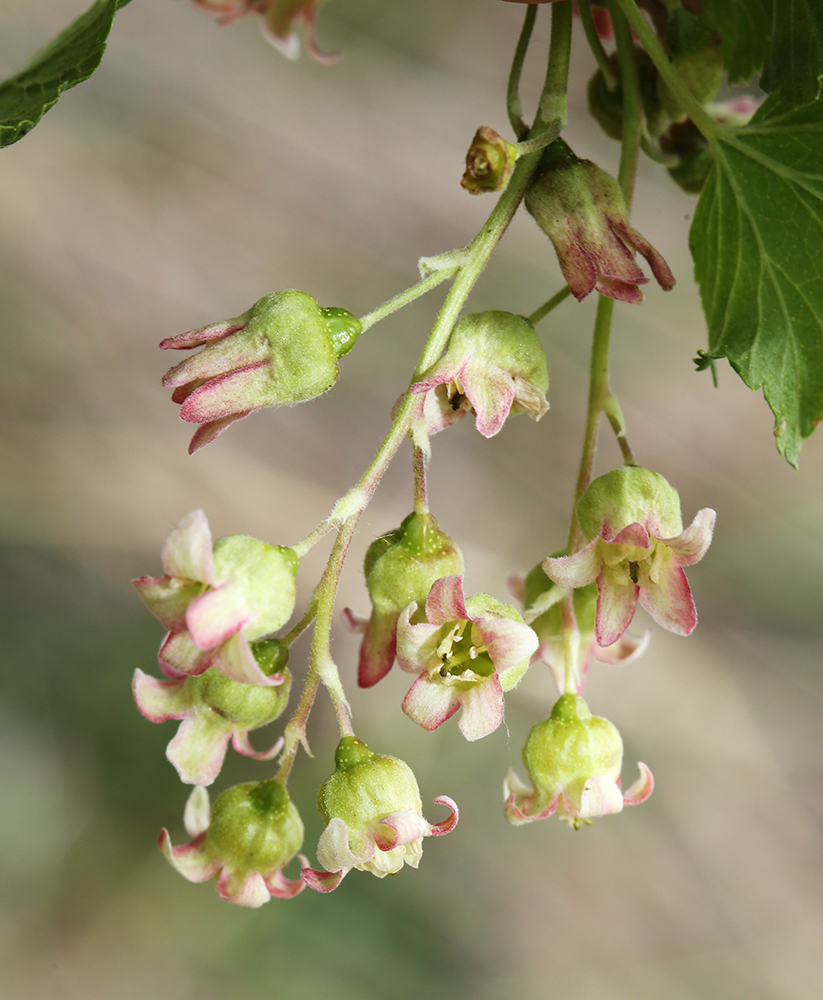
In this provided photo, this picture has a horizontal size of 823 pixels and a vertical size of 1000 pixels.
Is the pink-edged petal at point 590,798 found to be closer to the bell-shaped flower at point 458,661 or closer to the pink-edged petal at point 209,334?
the bell-shaped flower at point 458,661

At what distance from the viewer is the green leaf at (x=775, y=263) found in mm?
770

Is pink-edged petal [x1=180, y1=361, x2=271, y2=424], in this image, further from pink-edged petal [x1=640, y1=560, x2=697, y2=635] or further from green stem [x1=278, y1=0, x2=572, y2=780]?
pink-edged petal [x1=640, y1=560, x2=697, y2=635]

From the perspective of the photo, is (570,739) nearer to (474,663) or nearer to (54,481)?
(474,663)

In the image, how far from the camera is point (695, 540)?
0.73 metres

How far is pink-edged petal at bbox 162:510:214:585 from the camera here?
0.67 meters

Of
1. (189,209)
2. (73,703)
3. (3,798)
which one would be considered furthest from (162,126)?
(3,798)

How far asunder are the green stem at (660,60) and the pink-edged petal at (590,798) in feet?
1.88

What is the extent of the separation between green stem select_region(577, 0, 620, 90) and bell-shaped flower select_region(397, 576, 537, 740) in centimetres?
46

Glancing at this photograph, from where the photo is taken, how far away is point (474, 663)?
29.4 inches

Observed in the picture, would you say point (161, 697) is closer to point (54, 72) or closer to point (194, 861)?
point (194, 861)

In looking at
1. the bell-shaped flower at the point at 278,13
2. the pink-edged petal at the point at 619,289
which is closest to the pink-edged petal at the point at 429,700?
the pink-edged petal at the point at 619,289

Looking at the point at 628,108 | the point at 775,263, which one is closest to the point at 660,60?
the point at 628,108

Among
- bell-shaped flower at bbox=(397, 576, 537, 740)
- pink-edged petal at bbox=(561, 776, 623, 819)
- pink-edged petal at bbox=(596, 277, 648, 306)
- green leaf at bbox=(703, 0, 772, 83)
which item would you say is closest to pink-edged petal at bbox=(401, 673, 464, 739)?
bell-shaped flower at bbox=(397, 576, 537, 740)

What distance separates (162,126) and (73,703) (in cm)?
222
